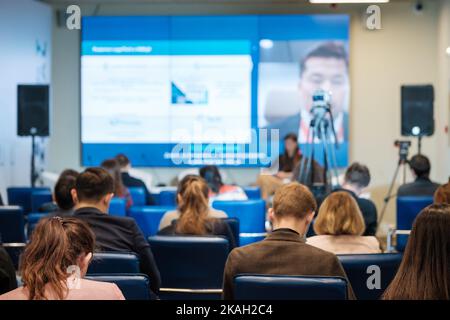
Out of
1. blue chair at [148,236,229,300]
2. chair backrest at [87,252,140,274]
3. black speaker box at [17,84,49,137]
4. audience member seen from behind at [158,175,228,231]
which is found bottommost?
blue chair at [148,236,229,300]

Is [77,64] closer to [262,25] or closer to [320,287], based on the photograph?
[262,25]

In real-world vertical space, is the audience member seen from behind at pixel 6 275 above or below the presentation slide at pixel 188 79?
below

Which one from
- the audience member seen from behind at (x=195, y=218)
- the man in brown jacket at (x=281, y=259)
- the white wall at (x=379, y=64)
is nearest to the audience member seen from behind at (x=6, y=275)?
the man in brown jacket at (x=281, y=259)

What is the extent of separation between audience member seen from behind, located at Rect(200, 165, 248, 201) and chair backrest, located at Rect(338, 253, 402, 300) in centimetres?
306

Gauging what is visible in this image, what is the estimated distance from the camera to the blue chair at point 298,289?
260cm

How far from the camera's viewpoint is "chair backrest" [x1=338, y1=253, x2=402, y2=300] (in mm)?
3387

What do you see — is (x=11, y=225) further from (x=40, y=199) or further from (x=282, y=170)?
(x=282, y=170)

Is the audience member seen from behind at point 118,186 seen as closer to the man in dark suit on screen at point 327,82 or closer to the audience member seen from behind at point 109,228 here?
the audience member seen from behind at point 109,228

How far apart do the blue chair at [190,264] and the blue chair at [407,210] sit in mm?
2091

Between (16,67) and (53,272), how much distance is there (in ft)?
25.6

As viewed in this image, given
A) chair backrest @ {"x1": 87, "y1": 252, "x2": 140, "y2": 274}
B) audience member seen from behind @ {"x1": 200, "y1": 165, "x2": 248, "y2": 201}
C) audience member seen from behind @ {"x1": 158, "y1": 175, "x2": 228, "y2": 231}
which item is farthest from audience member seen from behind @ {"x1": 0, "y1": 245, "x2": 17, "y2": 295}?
audience member seen from behind @ {"x1": 200, "y1": 165, "x2": 248, "y2": 201}

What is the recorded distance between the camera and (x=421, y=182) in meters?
6.70

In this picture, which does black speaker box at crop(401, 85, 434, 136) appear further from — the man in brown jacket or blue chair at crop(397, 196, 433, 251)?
the man in brown jacket

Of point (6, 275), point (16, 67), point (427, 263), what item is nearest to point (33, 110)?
point (16, 67)
